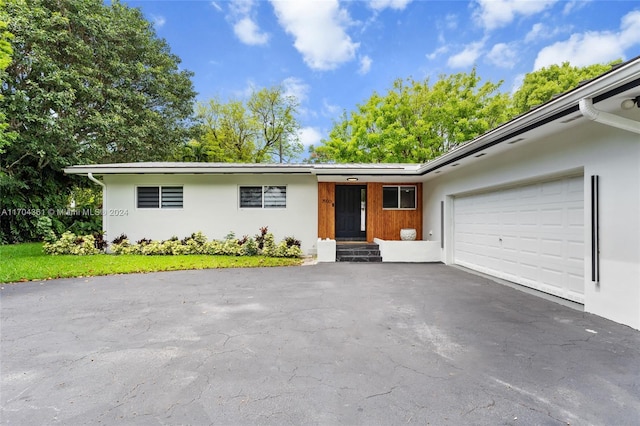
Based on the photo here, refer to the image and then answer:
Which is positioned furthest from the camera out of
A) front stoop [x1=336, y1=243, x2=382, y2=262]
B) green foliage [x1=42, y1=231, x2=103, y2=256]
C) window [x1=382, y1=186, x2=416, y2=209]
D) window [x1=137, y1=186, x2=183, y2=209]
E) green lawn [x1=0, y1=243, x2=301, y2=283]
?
window [x1=382, y1=186, x2=416, y2=209]

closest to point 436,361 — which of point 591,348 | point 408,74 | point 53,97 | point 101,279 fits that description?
point 591,348

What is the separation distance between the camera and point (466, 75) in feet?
59.7

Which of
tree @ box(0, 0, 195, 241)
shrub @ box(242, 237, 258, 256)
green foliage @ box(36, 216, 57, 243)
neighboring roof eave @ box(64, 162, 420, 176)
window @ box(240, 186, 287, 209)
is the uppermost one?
tree @ box(0, 0, 195, 241)

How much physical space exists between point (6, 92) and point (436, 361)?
1555 cm

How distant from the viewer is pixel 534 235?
217 inches

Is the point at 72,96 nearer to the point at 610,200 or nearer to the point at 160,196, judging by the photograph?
the point at 160,196

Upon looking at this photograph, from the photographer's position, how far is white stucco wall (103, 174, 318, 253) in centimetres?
1027

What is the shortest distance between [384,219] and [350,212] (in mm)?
1250

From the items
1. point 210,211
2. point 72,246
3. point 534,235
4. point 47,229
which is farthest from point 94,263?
point 534,235

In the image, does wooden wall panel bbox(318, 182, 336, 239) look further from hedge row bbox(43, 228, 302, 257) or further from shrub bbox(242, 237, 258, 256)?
shrub bbox(242, 237, 258, 256)

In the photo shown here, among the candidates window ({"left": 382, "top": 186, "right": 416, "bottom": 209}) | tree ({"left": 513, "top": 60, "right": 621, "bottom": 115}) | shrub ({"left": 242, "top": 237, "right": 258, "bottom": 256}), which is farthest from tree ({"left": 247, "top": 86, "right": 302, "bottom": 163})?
tree ({"left": 513, "top": 60, "right": 621, "bottom": 115})

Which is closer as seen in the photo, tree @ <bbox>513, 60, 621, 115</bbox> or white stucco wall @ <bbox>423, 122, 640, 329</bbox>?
white stucco wall @ <bbox>423, 122, 640, 329</bbox>

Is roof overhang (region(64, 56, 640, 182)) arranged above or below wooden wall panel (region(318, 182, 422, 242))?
above

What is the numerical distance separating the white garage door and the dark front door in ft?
12.5
